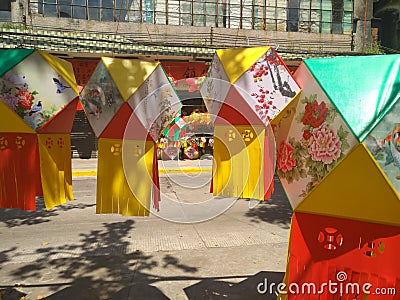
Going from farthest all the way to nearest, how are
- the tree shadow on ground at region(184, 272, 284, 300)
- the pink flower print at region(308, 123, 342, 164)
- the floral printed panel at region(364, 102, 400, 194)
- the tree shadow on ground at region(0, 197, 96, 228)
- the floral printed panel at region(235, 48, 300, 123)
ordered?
the tree shadow on ground at region(0, 197, 96, 228) < the tree shadow on ground at region(184, 272, 284, 300) < the floral printed panel at region(235, 48, 300, 123) < the pink flower print at region(308, 123, 342, 164) < the floral printed panel at region(364, 102, 400, 194)

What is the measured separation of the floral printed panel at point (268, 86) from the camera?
106 inches

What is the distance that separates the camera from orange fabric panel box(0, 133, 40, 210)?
9.43 feet

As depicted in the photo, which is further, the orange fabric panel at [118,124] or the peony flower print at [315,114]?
the orange fabric panel at [118,124]

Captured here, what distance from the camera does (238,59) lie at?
2.85 metres

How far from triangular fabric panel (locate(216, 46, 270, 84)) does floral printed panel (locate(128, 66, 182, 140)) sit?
1.77 feet

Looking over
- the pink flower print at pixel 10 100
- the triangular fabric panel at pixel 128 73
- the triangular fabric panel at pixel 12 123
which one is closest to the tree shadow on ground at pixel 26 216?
the triangular fabric panel at pixel 12 123

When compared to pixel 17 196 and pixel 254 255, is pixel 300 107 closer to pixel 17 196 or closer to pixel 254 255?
pixel 17 196

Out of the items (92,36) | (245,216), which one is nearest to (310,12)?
(92,36)

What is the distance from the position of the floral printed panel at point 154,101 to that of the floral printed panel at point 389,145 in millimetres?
1686

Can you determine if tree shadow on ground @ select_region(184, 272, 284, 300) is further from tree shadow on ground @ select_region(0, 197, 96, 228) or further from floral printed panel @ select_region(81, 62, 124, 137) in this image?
tree shadow on ground @ select_region(0, 197, 96, 228)

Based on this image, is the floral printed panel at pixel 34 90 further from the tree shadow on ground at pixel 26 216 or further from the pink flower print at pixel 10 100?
the tree shadow on ground at pixel 26 216

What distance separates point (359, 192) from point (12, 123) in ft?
9.58

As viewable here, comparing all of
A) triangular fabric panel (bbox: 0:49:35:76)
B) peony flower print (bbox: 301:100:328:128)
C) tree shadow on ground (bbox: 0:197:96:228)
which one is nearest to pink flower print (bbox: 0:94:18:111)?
triangular fabric panel (bbox: 0:49:35:76)

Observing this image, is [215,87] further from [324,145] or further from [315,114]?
[324,145]
